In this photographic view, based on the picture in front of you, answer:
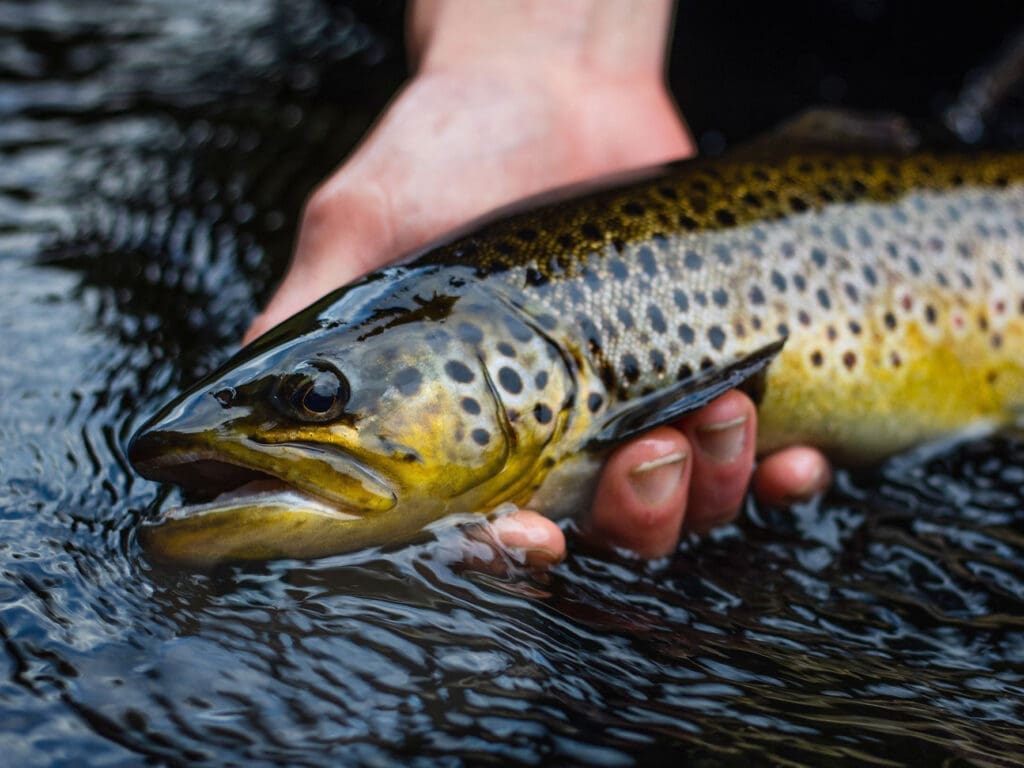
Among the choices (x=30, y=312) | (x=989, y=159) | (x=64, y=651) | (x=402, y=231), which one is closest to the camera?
(x=64, y=651)

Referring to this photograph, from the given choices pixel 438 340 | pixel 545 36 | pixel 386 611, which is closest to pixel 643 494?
pixel 438 340

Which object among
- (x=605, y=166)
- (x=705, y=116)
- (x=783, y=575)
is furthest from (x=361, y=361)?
(x=705, y=116)

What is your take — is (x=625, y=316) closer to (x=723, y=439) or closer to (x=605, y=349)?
(x=605, y=349)

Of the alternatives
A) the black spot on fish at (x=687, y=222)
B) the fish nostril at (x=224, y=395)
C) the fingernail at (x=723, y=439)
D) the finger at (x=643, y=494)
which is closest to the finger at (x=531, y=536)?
the finger at (x=643, y=494)

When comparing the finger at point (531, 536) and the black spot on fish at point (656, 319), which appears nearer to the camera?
the finger at point (531, 536)

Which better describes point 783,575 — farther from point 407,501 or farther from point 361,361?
point 361,361

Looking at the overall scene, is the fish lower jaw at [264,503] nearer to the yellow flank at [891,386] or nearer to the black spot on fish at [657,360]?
the black spot on fish at [657,360]
